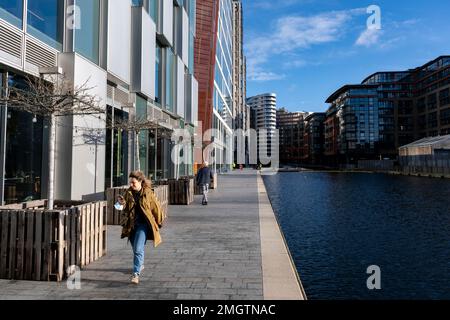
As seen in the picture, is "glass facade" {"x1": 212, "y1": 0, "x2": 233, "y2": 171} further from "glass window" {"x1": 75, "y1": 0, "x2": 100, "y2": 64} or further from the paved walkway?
the paved walkway

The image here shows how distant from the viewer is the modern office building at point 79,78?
8.48 meters

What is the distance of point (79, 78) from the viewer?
1031 centimetres

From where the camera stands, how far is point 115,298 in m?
4.65

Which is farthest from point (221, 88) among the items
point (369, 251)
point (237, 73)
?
point (369, 251)

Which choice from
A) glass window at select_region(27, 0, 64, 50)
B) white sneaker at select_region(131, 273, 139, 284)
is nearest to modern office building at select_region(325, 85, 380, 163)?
glass window at select_region(27, 0, 64, 50)

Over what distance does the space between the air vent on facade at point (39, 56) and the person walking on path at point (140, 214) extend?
5388 millimetres

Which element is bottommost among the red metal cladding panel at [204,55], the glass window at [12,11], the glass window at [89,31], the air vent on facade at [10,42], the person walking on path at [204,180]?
the person walking on path at [204,180]

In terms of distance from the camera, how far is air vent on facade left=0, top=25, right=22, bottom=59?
7.95 metres

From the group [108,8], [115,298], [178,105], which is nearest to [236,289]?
[115,298]

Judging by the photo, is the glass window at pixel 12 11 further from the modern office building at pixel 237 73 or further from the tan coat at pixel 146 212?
the modern office building at pixel 237 73

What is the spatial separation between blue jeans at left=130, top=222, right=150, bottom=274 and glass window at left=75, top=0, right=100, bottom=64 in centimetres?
730

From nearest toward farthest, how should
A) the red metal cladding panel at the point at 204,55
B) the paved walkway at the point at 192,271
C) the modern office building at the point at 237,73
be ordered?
the paved walkway at the point at 192,271 → the red metal cladding panel at the point at 204,55 → the modern office building at the point at 237,73

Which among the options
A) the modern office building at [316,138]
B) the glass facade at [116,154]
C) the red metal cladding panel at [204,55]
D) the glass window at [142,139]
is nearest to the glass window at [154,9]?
the glass window at [142,139]

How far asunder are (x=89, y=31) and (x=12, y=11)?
10.9 feet
